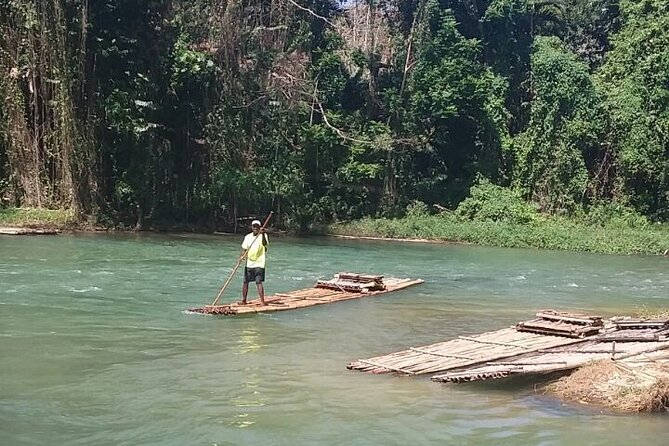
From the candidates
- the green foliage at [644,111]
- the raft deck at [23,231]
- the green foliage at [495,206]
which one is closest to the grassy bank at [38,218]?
the raft deck at [23,231]

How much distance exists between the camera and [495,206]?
1198 inches

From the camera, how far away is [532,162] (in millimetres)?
32062

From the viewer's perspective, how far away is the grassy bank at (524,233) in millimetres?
26375

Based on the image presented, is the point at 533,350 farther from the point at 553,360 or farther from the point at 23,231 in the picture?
the point at 23,231

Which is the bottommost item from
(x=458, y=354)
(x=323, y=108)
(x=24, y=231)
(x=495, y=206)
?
(x=458, y=354)

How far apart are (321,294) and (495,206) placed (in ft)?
57.4

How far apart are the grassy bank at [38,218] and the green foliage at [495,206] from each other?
13.9 meters

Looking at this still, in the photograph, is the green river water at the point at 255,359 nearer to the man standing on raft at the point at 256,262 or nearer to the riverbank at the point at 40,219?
the man standing on raft at the point at 256,262

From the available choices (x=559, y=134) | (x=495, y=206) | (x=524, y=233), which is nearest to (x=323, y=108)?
(x=495, y=206)

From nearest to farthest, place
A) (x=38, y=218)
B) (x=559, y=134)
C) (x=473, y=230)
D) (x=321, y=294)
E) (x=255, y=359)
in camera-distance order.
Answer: (x=255, y=359), (x=321, y=294), (x=38, y=218), (x=473, y=230), (x=559, y=134)

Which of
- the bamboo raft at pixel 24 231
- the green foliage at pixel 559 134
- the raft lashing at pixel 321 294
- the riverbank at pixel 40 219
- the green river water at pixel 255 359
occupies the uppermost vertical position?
the green foliage at pixel 559 134

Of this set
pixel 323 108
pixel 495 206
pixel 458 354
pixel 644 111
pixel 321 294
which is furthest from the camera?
pixel 323 108

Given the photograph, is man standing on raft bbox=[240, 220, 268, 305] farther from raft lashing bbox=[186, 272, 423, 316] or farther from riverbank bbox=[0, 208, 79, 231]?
riverbank bbox=[0, 208, 79, 231]

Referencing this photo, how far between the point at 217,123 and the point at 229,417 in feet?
75.0
